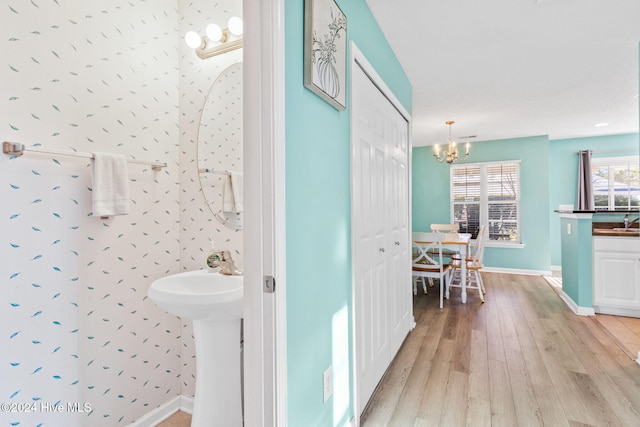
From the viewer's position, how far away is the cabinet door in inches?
134

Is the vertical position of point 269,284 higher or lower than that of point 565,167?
lower

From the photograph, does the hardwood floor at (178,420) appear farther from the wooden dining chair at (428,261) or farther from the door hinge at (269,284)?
the wooden dining chair at (428,261)

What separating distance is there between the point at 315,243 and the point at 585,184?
6.65 meters

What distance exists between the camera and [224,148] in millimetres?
1898

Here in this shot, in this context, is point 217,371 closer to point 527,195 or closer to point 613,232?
point 613,232

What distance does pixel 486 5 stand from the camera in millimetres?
2051

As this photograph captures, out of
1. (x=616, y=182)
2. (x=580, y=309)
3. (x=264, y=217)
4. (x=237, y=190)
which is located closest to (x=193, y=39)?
(x=237, y=190)

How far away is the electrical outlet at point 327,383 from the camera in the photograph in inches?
55.6

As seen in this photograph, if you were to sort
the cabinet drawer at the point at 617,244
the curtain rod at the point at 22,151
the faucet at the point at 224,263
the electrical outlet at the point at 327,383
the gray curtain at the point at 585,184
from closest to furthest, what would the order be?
the curtain rod at the point at 22,151
the electrical outlet at the point at 327,383
the faucet at the point at 224,263
the cabinet drawer at the point at 617,244
the gray curtain at the point at 585,184

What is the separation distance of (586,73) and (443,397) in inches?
129

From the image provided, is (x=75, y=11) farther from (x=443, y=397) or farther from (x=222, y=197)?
(x=443, y=397)

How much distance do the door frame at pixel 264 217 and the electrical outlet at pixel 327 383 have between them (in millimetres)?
353

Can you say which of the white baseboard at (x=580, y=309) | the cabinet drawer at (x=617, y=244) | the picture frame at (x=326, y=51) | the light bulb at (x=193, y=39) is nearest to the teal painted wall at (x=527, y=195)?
the white baseboard at (x=580, y=309)

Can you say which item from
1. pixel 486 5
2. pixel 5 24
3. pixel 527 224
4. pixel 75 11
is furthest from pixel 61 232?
pixel 527 224
